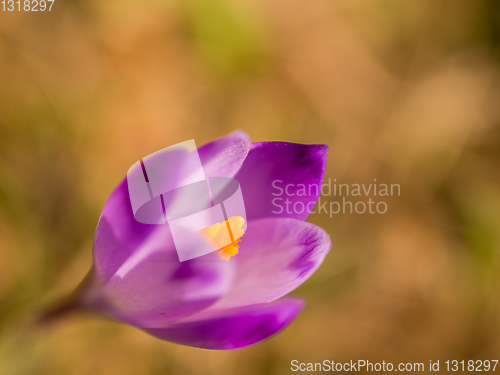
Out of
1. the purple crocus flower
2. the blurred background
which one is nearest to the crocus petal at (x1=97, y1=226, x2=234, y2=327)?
the purple crocus flower

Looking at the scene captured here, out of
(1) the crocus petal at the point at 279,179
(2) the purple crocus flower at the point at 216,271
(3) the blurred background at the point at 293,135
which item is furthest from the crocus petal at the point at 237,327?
(3) the blurred background at the point at 293,135

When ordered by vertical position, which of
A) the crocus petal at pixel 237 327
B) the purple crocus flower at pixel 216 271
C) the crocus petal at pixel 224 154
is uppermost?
the crocus petal at pixel 224 154

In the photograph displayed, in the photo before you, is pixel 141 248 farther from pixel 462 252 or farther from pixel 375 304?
pixel 462 252

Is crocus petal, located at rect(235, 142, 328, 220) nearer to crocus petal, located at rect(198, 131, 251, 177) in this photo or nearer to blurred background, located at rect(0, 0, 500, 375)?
crocus petal, located at rect(198, 131, 251, 177)

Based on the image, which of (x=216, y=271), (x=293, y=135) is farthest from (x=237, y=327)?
(x=293, y=135)

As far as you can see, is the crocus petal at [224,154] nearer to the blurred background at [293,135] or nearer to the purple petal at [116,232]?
the purple petal at [116,232]

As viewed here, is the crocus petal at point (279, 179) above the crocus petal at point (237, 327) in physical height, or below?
above

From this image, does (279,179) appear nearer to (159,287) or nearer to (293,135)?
(159,287)
